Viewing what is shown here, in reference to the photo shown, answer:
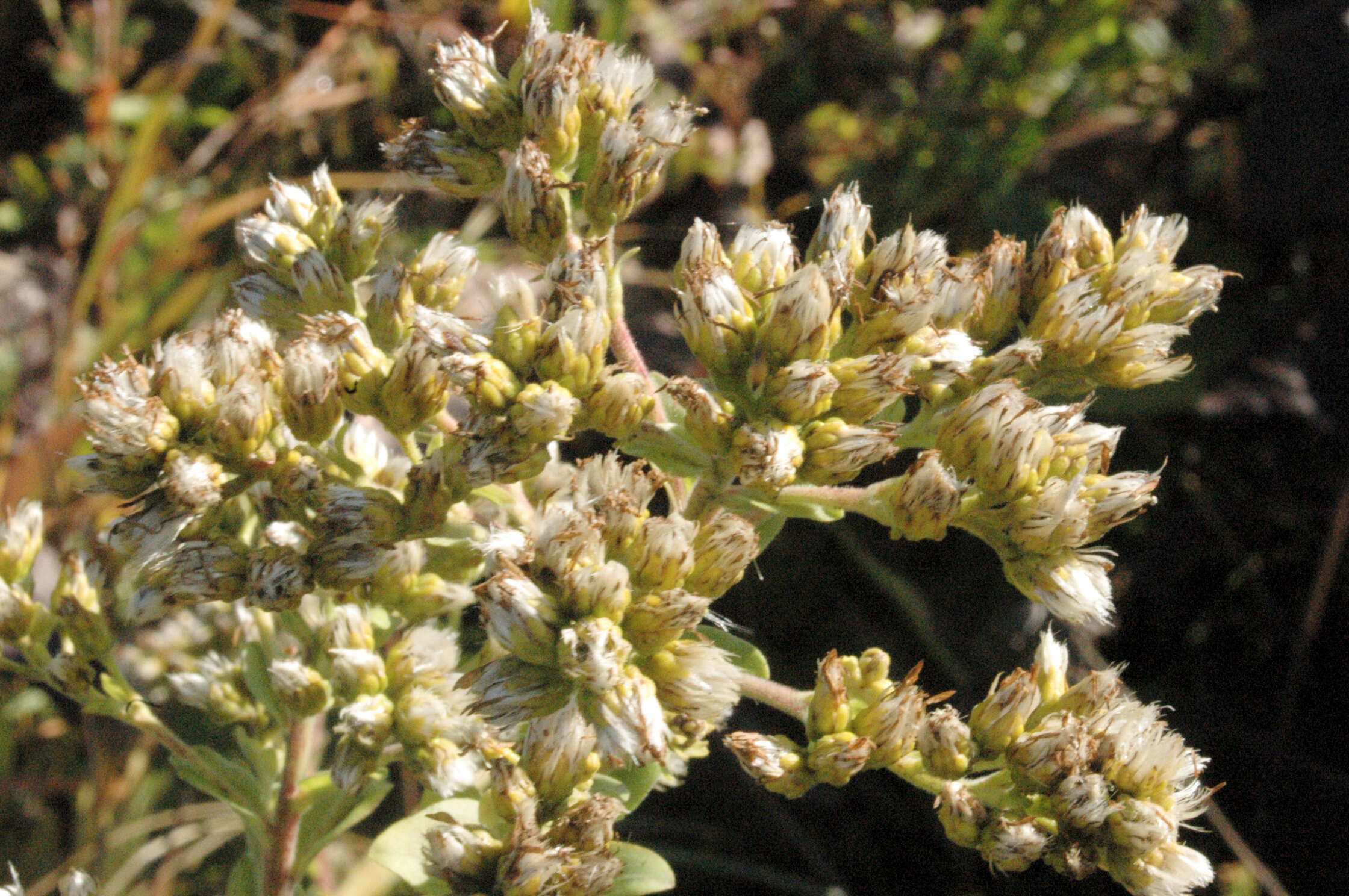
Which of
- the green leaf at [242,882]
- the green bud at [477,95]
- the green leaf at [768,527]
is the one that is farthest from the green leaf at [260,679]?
the green bud at [477,95]

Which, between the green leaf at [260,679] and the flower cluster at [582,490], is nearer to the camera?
the flower cluster at [582,490]

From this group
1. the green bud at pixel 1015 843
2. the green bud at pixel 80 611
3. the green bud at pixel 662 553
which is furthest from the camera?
the green bud at pixel 80 611

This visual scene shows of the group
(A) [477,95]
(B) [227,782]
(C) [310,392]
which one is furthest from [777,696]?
(A) [477,95]

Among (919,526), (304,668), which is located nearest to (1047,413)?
(919,526)

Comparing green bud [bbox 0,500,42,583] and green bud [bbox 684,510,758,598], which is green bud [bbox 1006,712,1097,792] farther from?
green bud [bbox 0,500,42,583]

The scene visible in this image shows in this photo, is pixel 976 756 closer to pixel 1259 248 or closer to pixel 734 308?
pixel 734 308

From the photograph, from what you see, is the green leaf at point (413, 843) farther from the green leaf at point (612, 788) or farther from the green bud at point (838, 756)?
the green bud at point (838, 756)

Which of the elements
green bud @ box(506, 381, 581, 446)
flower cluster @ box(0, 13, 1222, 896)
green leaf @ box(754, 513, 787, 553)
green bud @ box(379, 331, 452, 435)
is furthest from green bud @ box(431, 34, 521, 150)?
green leaf @ box(754, 513, 787, 553)
